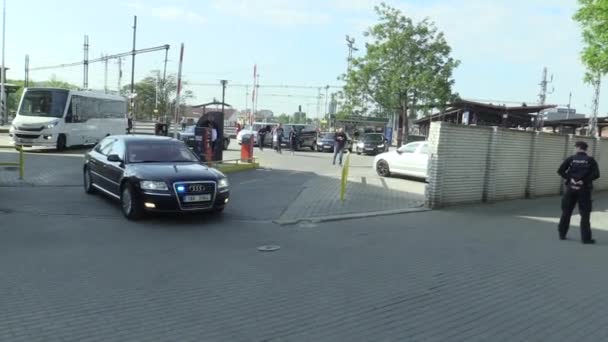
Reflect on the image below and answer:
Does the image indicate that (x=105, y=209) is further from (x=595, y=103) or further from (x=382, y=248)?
(x=595, y=103)

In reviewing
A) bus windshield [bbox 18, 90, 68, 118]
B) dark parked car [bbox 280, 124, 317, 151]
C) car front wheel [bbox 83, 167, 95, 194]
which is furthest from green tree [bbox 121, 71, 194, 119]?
car front wheel [bbox 83, 167, 95, 194]

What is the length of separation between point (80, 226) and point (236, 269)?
12.2ft

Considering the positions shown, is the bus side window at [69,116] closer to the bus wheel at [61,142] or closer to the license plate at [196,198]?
the bus wheel at [61,142]

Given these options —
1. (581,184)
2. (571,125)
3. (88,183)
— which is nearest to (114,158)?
(88,183)

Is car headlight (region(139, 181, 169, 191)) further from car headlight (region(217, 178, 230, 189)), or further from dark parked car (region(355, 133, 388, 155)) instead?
dark parked car (region(355, 133, 388, 155))

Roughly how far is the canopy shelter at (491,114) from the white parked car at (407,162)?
30.1 feet

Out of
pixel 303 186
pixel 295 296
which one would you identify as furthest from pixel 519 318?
pixel 303 186

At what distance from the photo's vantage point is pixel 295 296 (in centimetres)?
530

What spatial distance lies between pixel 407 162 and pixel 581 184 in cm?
927

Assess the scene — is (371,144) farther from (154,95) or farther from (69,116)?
(154,95)

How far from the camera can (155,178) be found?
891cm

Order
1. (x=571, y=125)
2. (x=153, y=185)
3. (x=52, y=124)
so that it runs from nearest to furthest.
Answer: (x=153, y=185) < (x=52, y=124) < (x=571, y=125)

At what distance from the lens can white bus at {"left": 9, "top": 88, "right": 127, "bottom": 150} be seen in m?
20.7

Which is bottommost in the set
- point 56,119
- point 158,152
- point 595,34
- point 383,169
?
point 383,169
